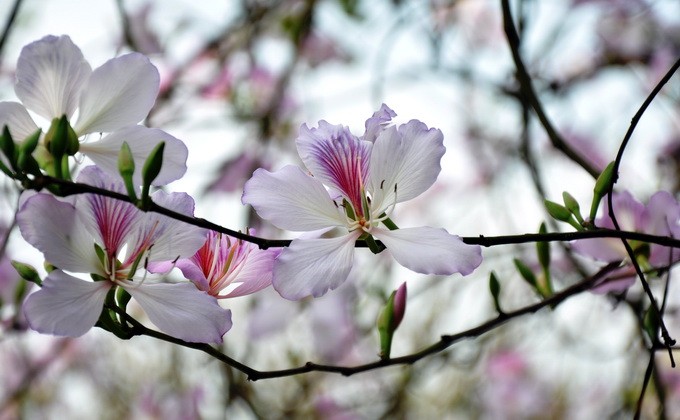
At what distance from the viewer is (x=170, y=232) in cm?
73

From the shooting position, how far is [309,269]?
27.9 inches

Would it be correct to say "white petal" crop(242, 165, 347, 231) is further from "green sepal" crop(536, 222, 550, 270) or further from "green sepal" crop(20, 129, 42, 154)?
"green sepal" crop(536, 222, 550, 270)

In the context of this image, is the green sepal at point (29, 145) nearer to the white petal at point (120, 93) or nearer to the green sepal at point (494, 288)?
the white petal at point (120, 93)

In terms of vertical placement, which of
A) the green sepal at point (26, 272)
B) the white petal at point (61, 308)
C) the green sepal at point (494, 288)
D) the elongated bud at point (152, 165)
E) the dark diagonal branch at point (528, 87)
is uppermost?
the dark diagonal branch at point (528, 87)

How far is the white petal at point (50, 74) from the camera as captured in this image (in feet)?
2.34

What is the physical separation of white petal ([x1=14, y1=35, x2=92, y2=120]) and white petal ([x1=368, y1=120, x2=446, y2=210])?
30cm

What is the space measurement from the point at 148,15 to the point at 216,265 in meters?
1.84

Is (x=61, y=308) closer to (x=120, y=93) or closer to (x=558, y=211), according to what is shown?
(x=120, y=93)

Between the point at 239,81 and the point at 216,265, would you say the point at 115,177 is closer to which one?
the point at 216,265

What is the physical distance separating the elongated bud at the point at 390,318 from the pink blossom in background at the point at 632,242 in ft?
0.76

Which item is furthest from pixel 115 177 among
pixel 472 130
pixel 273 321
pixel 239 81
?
pixel 472 130

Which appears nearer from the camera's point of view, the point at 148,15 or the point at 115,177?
the point at 115,177

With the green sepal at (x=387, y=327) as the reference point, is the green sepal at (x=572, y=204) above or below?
above

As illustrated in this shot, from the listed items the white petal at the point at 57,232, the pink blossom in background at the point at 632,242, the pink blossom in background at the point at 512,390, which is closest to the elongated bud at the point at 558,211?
the pink blossom in background at the point at 632,242
